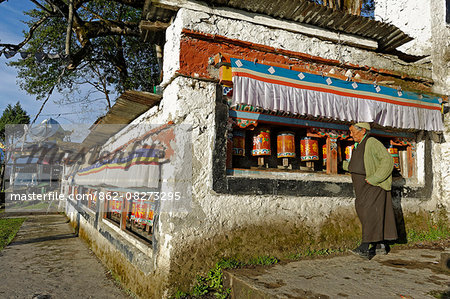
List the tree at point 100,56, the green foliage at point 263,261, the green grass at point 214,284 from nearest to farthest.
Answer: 1. the green grass at point 214,284
2. the green foliage at point 263,261
3. the tree at point 100,56

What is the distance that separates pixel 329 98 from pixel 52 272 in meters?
5.17

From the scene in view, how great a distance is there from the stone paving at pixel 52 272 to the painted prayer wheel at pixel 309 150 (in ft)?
9.81

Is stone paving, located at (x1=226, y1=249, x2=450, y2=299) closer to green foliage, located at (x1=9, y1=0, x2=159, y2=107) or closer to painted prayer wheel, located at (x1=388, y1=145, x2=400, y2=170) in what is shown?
painted prayer wheel, located at (x1=388, y1=145, x2=400, y2=170)

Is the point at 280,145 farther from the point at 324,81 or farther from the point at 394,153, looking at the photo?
the point at 394,153

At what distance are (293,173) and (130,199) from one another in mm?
2630

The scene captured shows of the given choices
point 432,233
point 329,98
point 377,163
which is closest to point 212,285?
point 377,163

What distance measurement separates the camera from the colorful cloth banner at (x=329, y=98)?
12.0 ft

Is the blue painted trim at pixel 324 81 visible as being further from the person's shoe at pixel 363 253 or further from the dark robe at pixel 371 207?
the person's shoe at pixel 363 253

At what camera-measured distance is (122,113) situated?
509 centimetres

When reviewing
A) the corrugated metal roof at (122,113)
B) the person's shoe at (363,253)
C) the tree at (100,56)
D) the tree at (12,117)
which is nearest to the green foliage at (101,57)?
the tree at (100,56)

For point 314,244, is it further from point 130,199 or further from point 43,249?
point 43,249

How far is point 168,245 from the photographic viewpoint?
325 cm

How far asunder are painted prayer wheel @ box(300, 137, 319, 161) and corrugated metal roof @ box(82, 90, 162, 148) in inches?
80.0

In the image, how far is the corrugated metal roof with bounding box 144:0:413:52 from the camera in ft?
12.8
